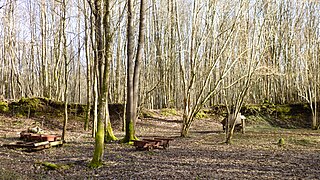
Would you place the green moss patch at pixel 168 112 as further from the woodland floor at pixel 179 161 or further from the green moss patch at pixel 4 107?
the green moss patch at pixel 4 107

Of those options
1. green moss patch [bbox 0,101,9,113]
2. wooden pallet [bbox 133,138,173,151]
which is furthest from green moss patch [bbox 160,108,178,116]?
wooden pallet [bbox 133,138,173,151]

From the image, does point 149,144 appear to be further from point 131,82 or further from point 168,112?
point 168,112

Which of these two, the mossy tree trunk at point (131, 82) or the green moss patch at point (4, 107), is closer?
the mossy tree trunk at point (131, 82)

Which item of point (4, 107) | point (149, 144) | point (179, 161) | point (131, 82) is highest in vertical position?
point (131, 82)

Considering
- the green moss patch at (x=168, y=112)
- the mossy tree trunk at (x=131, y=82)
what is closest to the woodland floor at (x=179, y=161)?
the mossy tree trunk at (x=131, y=82)

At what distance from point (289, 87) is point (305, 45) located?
8.24 meters

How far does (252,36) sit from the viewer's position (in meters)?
13.1

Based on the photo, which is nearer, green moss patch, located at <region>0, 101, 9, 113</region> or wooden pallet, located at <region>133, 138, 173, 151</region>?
wooden pallet, located at <region>133, 138, 173, 151</region>

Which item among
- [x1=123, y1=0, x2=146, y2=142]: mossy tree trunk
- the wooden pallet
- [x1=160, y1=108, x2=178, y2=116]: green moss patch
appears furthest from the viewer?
[x1=160, y1=108, x2=178, y2=116]: green moss patch

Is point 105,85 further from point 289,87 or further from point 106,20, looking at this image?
point 289,87

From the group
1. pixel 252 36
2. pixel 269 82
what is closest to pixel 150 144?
pixel 252 36

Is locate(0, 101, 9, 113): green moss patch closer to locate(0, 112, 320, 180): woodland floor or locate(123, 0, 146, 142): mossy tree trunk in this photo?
locate(0, 112, 320, 180): woodland floor

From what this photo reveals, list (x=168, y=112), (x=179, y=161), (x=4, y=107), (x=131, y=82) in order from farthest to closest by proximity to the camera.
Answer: (x=168, y=112) < (x=4, y=107) < (x=131, y=82) < (x=179, y=161)

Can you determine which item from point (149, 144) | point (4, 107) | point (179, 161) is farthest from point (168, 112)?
point (179, 161)
